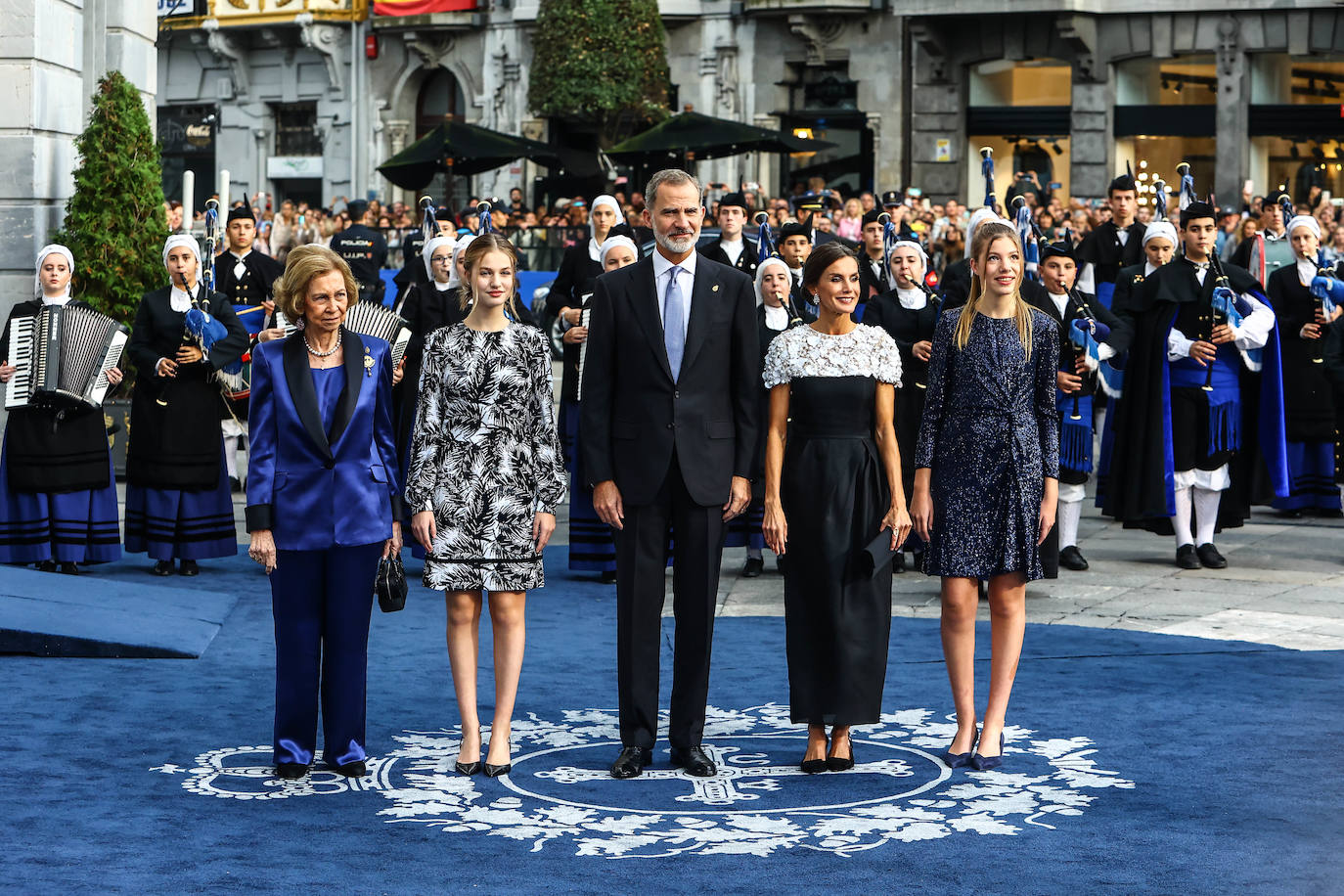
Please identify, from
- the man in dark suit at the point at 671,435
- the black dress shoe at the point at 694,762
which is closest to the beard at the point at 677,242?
the man in dark suit at the point at 671,435

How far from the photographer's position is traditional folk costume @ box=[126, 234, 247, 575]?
38.0 feet

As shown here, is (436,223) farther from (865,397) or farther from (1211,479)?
(865,397)

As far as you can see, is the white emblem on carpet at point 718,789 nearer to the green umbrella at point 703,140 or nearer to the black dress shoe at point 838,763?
the black dress shoe at point 838,763

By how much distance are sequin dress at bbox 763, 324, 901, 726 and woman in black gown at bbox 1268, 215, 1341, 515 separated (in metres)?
7.44

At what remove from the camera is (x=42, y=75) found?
15008 mm

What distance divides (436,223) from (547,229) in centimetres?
1046

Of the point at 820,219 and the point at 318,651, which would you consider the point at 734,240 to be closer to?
the point at 318,651

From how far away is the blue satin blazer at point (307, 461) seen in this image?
7.04m

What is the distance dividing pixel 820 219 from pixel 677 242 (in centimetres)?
1195

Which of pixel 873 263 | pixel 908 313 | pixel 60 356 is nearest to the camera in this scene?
pixel 908 313

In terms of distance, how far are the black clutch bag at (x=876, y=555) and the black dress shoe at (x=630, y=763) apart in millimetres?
1003

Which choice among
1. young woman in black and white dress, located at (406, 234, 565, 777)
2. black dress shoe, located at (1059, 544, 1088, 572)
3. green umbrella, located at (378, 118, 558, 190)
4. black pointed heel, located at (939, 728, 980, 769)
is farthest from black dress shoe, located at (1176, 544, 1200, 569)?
green umbrella, located at (378, 118, 558, 190)

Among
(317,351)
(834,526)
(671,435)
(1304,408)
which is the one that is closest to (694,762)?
(834,526)

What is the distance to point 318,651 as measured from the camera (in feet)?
23.4
